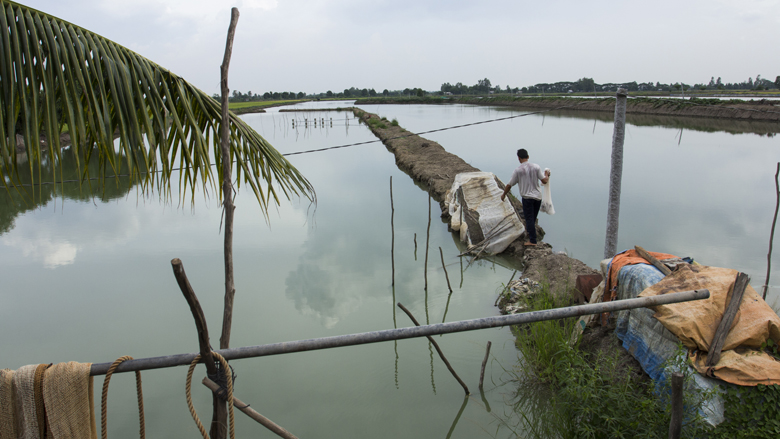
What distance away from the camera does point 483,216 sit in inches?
249

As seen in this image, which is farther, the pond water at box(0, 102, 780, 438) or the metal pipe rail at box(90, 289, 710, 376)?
the pond water at box(0, 102, 780, 438)

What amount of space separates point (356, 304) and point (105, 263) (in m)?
3.77

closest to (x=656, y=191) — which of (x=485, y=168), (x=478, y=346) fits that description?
(x=485, y=168)

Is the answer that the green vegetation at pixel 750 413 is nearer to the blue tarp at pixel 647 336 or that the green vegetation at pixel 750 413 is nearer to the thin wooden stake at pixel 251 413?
the blue tarp at pixel 647 336

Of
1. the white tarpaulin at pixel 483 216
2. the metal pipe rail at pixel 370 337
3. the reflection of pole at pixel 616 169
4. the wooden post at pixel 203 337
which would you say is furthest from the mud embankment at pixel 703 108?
the wooden post at pixel 203 337

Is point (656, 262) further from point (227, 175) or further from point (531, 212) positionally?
point (531, 212)

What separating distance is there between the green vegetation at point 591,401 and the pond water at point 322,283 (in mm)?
247

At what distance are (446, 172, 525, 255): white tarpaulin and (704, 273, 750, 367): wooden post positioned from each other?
12.5 ft

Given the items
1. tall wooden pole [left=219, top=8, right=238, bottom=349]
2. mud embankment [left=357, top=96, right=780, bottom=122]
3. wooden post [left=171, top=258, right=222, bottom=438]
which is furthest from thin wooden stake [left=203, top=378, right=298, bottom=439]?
mud embankment [left=357, top=96, right=780, bottom=122]

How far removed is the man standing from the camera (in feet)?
18.3

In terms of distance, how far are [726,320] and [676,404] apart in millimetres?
734

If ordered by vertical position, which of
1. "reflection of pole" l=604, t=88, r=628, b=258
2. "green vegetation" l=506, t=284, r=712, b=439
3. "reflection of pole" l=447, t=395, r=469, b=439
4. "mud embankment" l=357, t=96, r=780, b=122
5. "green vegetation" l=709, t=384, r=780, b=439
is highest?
"mud embankment" l=357, t=96, r=780, b=122

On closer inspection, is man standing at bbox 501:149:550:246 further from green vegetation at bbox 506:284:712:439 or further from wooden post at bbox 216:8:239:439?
wooden post at bbox 216:8:239:439

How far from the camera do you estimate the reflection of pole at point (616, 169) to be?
12.5 ft
